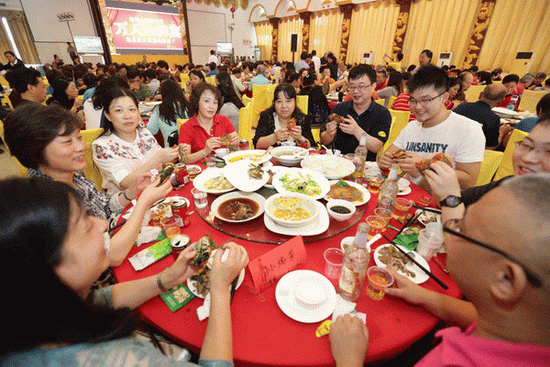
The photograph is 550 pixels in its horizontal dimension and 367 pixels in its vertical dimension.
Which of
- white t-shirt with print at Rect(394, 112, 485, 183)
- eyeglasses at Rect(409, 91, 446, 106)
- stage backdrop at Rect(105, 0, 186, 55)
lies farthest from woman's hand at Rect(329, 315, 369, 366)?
stage backdrop at Rect(105, 0, 186, 55)

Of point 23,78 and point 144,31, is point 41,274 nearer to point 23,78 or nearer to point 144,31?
point 23,78

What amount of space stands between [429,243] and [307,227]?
634 millimetres

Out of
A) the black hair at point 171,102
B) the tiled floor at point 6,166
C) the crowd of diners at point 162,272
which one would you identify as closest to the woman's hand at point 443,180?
the crowd of diners at point 162,272

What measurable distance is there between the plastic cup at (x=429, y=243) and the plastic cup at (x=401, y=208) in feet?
0.91

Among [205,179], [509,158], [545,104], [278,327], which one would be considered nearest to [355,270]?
[278,327]

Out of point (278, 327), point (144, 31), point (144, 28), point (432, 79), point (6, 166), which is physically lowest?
point (6, 166)

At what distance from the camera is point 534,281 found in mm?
598

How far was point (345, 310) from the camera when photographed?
989 mm

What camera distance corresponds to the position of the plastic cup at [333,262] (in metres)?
1.13

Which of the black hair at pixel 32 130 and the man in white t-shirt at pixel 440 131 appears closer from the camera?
the black hair at pixel 32 130

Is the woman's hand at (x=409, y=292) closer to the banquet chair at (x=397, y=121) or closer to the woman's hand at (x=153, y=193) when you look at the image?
the woman's hand at (x=153, y=193)

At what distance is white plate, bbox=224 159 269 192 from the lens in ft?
5.62

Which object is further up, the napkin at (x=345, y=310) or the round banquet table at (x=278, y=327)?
the napkin at (x=345, y=310)

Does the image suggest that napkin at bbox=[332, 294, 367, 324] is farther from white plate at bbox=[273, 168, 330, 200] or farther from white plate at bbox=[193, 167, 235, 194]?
white plate at bbox=[193, 167, 235, 194]
